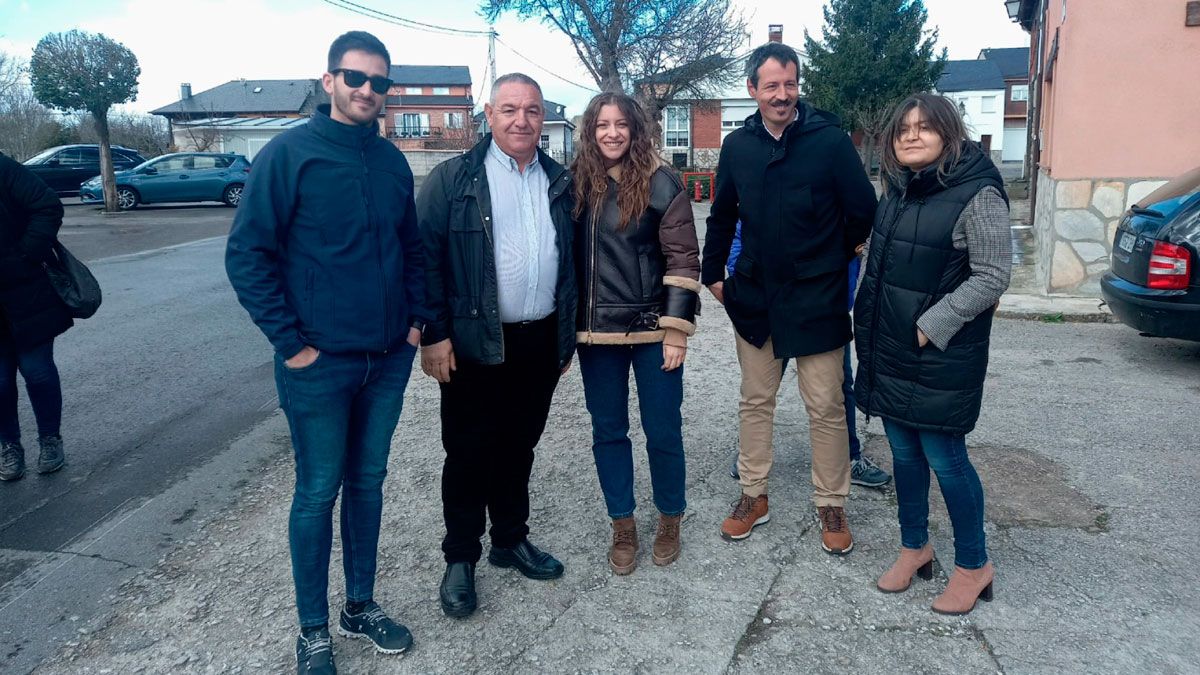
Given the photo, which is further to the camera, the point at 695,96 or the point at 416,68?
the point at 416,68

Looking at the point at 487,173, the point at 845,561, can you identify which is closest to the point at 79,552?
the point at 487,173

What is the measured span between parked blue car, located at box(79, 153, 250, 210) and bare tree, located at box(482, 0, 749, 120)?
12.4 meters

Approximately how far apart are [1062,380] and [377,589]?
4.96 metres

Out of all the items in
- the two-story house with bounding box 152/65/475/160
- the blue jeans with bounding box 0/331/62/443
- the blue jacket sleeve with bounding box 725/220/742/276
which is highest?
the two-story house with bounding box 152/65/475/160

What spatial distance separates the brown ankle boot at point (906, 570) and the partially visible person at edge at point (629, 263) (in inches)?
39.9

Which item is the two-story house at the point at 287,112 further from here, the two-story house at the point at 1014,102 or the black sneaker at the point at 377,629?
the two-story house at the point at 1014,102

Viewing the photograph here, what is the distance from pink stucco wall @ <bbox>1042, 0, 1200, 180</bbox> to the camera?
834cm

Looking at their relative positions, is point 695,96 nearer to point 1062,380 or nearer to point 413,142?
point 1062,380

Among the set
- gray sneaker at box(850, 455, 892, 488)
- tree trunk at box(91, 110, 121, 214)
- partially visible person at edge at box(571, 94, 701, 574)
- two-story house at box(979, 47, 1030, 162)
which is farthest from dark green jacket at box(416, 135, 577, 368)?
two-story house at box(979, 47, 1030, 162)

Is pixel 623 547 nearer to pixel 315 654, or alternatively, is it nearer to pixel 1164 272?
pixel 315 654

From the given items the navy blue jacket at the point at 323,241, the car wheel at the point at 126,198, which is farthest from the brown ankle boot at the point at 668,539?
the car wheel at the point at 126,198

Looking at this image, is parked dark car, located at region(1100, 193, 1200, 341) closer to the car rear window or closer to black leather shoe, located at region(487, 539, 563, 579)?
black leather shoe, located at region(487, 539, 563, 579)

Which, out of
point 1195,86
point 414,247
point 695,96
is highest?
point 695,96

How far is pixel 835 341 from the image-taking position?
355 centimetres
